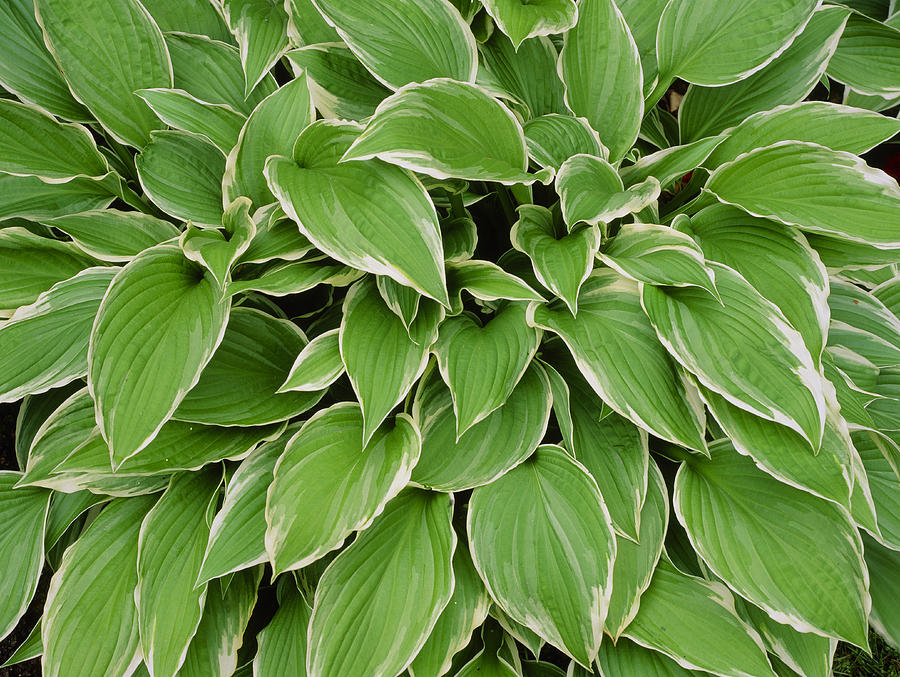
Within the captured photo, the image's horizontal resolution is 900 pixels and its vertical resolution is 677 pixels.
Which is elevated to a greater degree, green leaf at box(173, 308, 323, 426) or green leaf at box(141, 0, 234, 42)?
green leaf at box(141, 0, 234, 42)

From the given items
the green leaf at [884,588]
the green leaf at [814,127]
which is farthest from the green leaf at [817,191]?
the green leaf at [884,588]

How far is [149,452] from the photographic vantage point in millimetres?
1110

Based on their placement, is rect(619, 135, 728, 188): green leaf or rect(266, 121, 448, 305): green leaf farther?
rect(619, 135, 728, 188): green leaf

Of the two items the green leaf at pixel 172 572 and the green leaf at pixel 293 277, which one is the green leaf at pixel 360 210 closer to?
the green leaf at pixel 293 277

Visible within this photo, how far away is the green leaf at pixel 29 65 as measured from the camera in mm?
1312

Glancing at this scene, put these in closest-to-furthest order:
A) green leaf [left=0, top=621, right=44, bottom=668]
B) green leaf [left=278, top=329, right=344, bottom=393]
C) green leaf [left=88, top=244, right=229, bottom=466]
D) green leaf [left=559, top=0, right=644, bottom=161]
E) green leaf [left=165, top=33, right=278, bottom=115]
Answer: green leaf [left=88, top=244, right=229, bottom=466] → green leaf [left=278, top=329, right=344, bottom=393] → green leaf [left=0, top=621, right=44, bottom=668] → green leaf [left=559, top=0, right=644, bottom=161] → green leaf [left=165, top=33, right=278, bottom=115]

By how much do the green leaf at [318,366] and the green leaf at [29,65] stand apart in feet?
2.45

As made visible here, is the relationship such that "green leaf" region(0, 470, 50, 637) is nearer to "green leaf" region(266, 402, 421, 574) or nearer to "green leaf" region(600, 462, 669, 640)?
"green leaf" region(266, 402, 421, 574)

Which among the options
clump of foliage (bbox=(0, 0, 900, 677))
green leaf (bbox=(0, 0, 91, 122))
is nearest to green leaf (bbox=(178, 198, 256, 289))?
clump of foliage (bbox=(0, 0, 900, 677))

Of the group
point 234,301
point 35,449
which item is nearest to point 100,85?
point 234,301

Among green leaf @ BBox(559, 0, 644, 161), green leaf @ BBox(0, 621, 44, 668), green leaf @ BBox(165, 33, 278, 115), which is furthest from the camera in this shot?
green leaf @ BBox(165, 33, 278, 115)

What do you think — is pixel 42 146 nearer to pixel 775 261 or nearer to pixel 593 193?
pixel 593 193

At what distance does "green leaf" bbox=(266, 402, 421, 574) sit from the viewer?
100 cm

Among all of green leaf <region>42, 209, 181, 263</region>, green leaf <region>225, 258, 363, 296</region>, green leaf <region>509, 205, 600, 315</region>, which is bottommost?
green leaf <region>509, 205, 600, 315</region>
